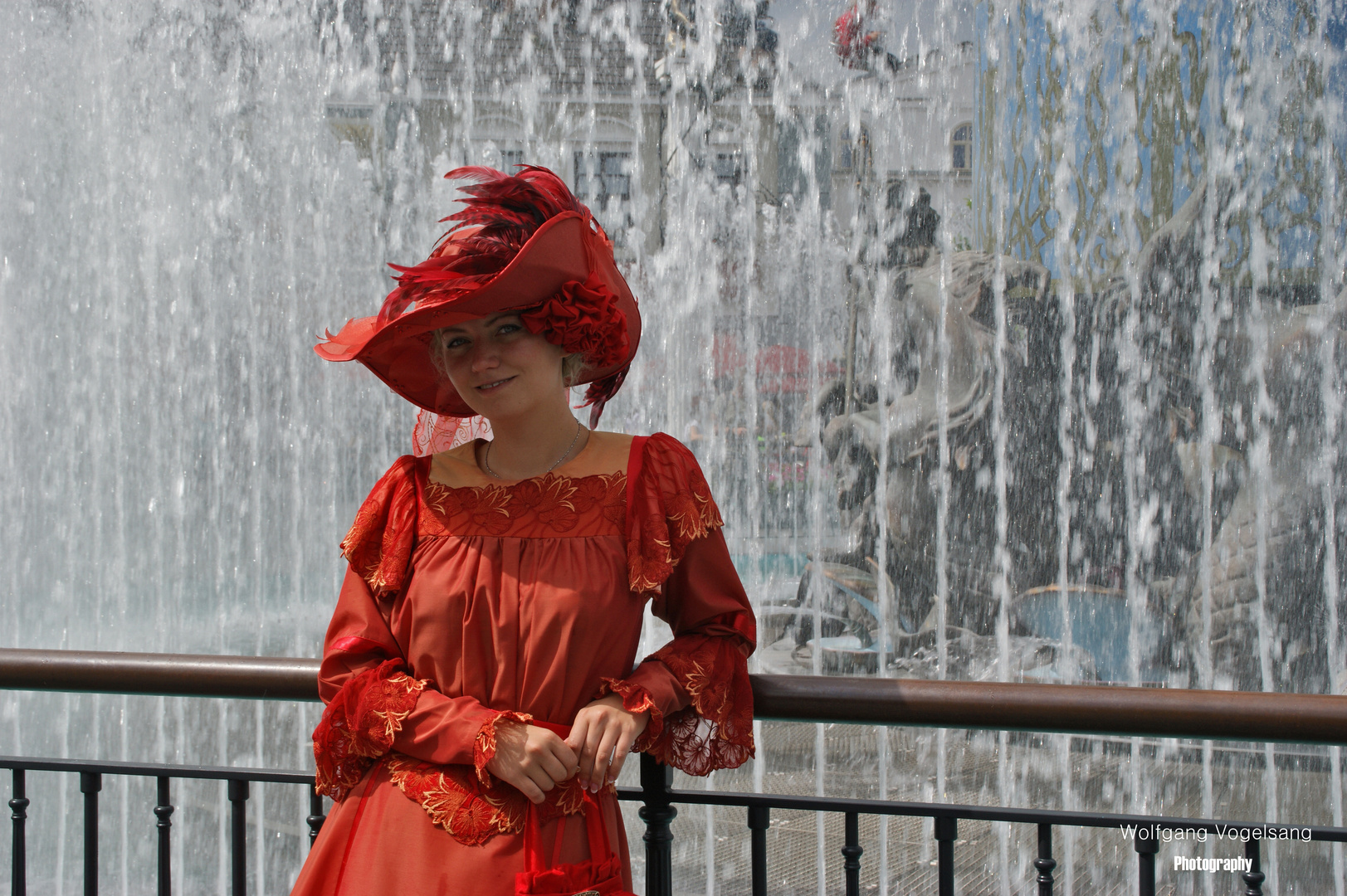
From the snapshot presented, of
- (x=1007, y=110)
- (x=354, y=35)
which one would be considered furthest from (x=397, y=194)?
(x=1007, y=110)

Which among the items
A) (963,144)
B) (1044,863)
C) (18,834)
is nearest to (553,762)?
(1044,863)

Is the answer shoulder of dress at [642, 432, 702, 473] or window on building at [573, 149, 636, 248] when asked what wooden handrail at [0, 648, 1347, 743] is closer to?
shoulder of dress at [642, 432, 702, 473]

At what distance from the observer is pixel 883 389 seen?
558 centimetres

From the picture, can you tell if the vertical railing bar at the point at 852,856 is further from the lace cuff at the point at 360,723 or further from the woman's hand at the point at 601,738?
the lace cuff at the point at 360,723

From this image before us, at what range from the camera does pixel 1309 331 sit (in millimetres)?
4828

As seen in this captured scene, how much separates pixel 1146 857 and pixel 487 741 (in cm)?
90

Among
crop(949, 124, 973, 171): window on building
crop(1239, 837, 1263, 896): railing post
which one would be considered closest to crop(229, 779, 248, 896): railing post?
crop(1239, 837, 1263, 896): railing post

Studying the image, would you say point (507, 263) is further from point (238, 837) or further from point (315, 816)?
point (238, 837)

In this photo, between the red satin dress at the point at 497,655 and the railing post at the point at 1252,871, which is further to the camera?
the railing post at the point at 1252,871

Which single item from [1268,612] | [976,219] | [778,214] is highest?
[778,214]

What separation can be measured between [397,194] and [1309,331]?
688 centimetres

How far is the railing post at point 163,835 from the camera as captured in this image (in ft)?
5.17

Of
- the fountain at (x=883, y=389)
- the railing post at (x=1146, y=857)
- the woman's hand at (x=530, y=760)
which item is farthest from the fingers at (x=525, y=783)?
the fountain at (x=883, y=389)

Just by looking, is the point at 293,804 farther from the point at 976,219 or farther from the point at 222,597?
the point at 976,219
